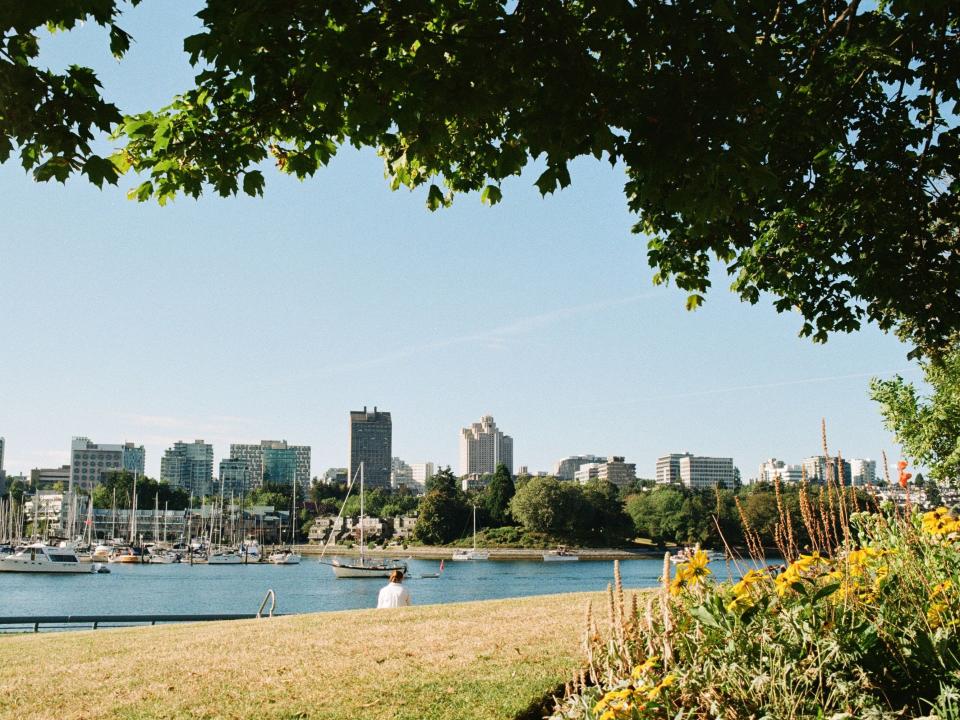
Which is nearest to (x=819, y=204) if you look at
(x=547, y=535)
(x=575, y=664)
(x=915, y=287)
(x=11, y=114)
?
(x=915, y=287)

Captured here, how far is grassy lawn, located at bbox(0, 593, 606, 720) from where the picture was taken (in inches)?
257

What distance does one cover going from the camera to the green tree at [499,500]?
384 ft

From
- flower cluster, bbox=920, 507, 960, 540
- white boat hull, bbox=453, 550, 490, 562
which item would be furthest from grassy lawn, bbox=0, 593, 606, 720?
white boat hull, bbox=453, 550, 490, 562

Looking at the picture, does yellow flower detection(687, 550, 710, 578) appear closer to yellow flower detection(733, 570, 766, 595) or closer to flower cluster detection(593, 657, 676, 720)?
yellow flower detection(733, 570, 766, 595)

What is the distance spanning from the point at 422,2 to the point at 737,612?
413 cm

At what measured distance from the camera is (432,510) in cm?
11694

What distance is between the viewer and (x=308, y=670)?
766 cm

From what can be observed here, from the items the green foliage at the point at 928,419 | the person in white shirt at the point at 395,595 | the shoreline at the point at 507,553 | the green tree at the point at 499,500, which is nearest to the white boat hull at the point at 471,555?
the shoreline at the point at 507,553

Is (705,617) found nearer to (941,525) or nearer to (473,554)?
(941,525)

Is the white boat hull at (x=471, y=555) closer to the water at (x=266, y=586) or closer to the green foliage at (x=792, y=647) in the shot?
the water at (x=266, y=586)

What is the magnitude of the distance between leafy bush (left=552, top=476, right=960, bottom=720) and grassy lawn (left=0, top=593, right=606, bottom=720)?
5.62 ft

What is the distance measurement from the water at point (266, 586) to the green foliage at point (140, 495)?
5612cm

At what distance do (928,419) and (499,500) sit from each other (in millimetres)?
97087

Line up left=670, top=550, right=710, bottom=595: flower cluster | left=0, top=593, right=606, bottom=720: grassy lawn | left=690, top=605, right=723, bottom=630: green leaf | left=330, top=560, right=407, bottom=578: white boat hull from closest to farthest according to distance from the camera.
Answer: left=690, top=605, right=723, bottom=630: green leaf
left=670, top=550, right=710, bottom=595: flower cluster
left=0, top=593, right=606, bottom=720: grassy lawn
left=330, top=560, right=407, bottom=578: white boat hull
